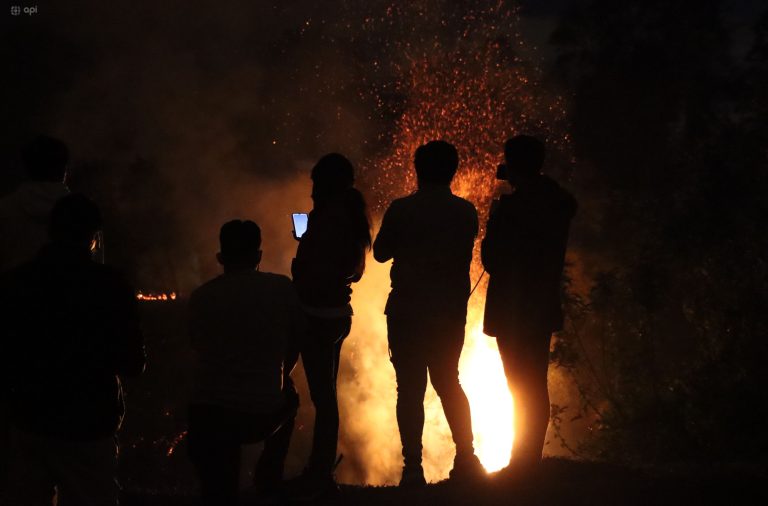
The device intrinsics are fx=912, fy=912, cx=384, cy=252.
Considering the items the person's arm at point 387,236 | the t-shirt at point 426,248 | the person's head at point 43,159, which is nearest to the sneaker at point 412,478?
the t-shirt at point 426,248

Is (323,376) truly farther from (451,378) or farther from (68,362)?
(68,362)

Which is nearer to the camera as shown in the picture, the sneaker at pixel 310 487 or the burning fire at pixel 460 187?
the sneaker at pixel 310 487

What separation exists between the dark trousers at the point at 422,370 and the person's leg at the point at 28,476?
2.22 meters

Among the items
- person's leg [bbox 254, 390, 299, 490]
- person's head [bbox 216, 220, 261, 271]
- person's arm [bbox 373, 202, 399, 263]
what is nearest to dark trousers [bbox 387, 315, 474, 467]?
person's arm [bbox 373, 202, 399, 263]

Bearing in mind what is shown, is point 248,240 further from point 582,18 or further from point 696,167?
point 582,18

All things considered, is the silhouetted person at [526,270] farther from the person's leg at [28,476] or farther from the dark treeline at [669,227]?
the dark treeline at [669,227]

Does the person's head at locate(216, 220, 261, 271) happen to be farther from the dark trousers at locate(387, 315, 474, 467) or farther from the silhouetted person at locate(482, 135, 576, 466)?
the silhouetted person at locate(482, 135, 576, 466)

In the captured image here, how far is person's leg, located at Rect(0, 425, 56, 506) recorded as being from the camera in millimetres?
3953

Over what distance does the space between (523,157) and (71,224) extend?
2.65m

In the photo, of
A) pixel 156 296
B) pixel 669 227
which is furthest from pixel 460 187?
pixel 156 296

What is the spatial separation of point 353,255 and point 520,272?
102 cm

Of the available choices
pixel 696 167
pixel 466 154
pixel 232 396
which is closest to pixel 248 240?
pixel 232 396

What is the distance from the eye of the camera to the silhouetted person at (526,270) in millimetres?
5449

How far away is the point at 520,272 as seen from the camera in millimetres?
5473
